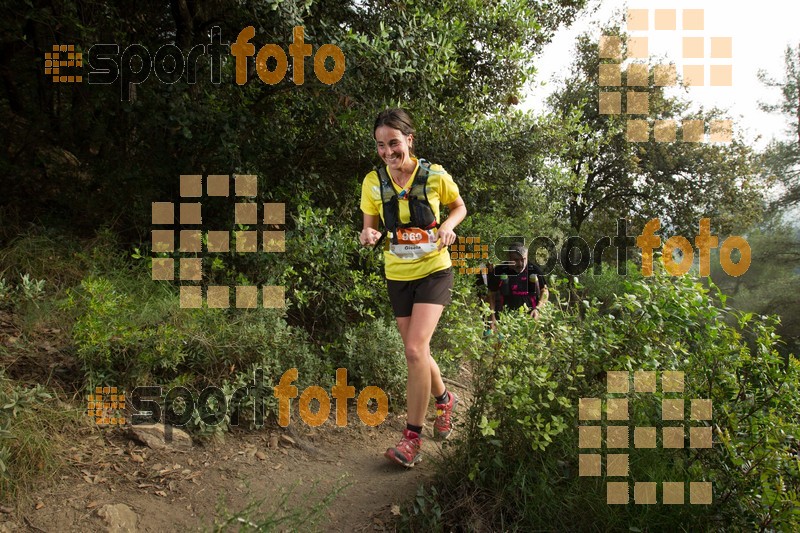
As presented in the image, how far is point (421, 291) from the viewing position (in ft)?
12.0

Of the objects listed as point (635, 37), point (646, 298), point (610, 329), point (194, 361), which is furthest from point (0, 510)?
point (635, 37)

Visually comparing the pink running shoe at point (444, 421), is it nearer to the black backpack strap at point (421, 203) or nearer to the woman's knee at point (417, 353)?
the woman's knee at point (417, 353)

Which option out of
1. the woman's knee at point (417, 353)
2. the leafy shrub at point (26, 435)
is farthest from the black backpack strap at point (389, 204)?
the leafy shrub at point (26, 435)

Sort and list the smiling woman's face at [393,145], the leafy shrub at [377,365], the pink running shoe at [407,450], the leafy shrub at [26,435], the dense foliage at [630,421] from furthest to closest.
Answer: the leafy shrub at [377,365] → the pink running shoe at [407,450] → the smiling woman's face at [393,145] → the leafy shrub at [26,435] → the dense foliage at [630,421]

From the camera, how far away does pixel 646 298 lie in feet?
11.0

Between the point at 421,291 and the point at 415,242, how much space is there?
1.07ft

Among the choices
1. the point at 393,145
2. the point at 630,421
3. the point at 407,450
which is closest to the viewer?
the point at 630,421

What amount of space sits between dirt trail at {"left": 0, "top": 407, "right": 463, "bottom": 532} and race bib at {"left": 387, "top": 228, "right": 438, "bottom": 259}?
4.34 ft

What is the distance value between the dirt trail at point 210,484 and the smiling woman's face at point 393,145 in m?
1.94

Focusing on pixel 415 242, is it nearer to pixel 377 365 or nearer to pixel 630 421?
pixel 630 421

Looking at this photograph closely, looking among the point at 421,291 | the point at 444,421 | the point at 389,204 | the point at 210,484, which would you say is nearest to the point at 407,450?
the point at 444,421

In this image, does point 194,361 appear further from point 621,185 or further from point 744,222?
point 744,222

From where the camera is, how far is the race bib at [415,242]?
3.62 m

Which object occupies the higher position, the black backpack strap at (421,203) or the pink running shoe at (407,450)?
the black backpack strap at (421,203)
